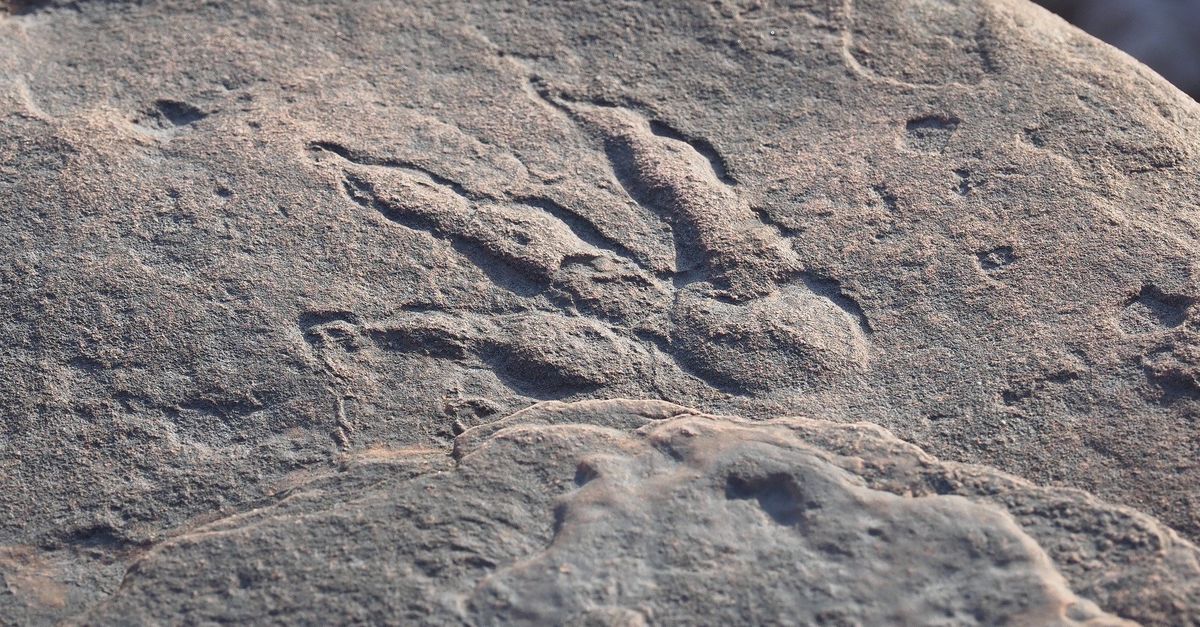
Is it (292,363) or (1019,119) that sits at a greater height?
(1019,119)

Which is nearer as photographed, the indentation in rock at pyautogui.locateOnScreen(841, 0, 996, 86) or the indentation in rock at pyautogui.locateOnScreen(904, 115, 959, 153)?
the indentation in rock at pyautogui.locateOnScreen(904, 115, 959, 153)

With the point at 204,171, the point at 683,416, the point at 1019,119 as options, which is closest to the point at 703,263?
the point at 683,416

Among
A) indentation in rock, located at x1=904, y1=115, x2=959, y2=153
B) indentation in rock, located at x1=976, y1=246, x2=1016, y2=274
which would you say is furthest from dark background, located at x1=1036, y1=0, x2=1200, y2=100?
indentation in rock, located at x1=976, y1=246, x2=1016, y2=274

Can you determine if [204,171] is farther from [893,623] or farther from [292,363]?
[893,623]

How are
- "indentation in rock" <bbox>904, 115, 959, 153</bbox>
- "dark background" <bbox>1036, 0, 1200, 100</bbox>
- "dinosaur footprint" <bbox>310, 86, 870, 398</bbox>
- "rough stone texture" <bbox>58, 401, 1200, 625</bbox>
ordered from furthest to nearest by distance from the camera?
"dark background" <bbox>1036, 0, 1200, 100</bbox> → "indentation in rock" <bbox>904, 115, 959, 153</bbox> → "dinosaur footprint" <bbox>310, 86, 870, 398</bbox> → "rough stone texture" <bbox>58, 401, 1200, 625</bbox>

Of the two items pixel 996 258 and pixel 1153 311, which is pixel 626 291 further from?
pixel 1153 311

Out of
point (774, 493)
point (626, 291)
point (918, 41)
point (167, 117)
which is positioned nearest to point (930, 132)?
point (918, 41)

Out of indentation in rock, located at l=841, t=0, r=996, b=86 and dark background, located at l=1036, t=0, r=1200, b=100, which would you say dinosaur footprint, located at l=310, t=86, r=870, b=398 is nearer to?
indentation in rock, located at l=841, t=0, r=996, b=86
